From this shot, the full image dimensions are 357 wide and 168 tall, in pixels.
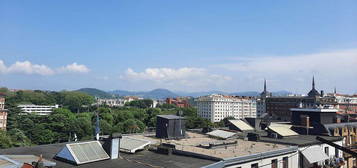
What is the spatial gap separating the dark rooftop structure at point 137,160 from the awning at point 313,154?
14993 millimetres

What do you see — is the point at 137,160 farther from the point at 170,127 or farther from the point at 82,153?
the point at 170,127

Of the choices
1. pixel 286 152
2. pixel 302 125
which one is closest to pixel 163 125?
pixel 286 152

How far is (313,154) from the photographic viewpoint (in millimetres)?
34375

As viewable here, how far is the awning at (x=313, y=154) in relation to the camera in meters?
33.4

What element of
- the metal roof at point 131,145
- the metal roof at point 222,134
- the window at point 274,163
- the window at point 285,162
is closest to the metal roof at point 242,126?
the metal roof at point 222,134

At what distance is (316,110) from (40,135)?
79.7 meters

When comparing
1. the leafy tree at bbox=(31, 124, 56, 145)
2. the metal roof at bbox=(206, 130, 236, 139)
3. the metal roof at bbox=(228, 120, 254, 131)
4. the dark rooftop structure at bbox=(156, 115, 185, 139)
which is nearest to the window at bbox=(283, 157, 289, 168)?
the metal roof at bbox=(206, 130, 236, 139)

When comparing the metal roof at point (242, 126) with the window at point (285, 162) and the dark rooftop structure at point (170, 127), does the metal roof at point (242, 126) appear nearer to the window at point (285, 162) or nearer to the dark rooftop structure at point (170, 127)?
the dark rooftop structure at point (170, 127)

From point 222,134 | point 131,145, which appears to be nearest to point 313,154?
point 222,134

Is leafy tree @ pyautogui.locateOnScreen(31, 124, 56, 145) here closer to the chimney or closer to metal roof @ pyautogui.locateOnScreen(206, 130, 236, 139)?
metal roof @ pyautogui.locateOnScreen(206, 130, 236, 139)

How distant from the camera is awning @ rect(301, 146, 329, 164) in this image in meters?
A: 33.4

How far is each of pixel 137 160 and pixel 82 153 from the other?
166 inches

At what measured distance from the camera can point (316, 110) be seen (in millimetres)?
46531

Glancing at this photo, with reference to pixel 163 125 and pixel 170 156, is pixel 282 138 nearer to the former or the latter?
pixel 163 125
